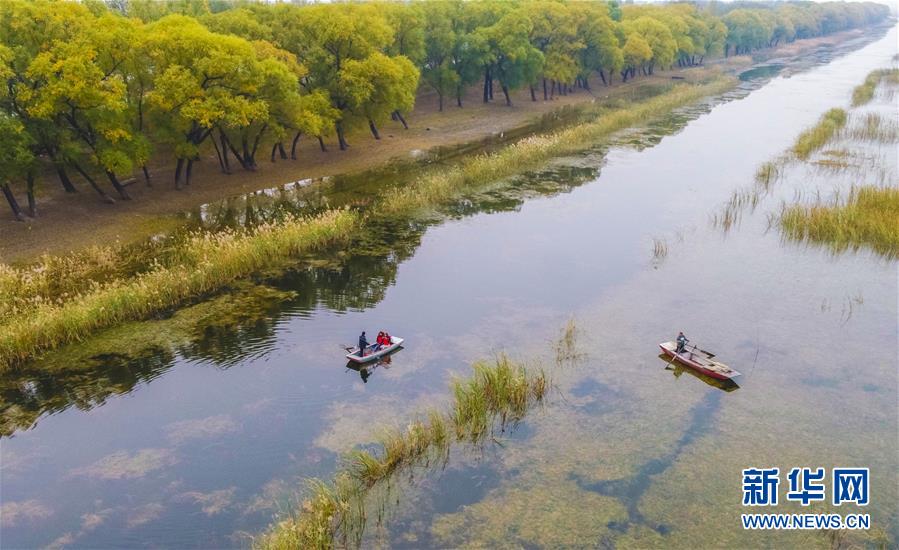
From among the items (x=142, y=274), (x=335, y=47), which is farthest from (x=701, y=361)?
(x=335, y=47)

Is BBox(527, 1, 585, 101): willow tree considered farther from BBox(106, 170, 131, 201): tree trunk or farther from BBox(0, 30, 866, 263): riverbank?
BBox(106, 170, 131, 201): tree trunk

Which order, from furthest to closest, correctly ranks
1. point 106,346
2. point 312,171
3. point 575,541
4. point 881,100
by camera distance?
point 881,100, point 312,171, point 106,346, point 575,541

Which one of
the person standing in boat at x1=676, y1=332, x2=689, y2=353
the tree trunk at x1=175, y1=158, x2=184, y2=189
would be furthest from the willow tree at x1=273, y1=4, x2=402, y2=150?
the person standing in boat at x1=676, y1=332, x2=689, y2=353

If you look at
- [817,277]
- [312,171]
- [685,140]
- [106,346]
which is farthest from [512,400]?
[685,140]

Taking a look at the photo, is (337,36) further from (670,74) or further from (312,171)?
(670,74)

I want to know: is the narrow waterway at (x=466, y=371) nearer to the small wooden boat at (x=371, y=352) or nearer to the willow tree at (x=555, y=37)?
the small wooden boat at (x=371, y=352)

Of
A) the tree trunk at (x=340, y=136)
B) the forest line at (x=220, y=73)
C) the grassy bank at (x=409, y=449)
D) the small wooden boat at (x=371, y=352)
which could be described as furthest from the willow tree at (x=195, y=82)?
the grassy bank at (x=409, y=449)
